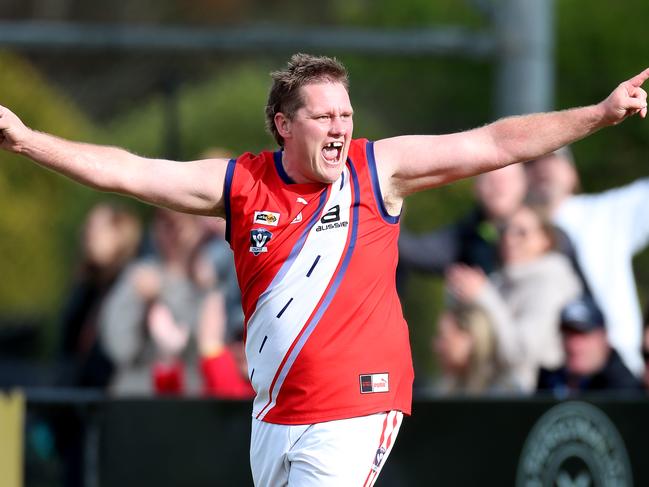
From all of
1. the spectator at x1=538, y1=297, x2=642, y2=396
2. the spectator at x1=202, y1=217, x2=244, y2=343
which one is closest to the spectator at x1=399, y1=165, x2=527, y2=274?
the spectator at x1=538, y1=297, x2=642, y2=396

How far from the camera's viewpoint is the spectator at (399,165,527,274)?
30.5ft

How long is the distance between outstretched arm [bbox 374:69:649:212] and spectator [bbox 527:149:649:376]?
3408 millimetres

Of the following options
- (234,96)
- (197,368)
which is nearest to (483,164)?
(197,368)

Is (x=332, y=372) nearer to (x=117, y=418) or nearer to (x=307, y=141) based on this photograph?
(x=307, y=141)

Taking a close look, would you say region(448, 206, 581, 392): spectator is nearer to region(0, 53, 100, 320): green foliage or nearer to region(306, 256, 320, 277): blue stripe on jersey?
region(306, 256, 320, 277): blue stripe on jersey

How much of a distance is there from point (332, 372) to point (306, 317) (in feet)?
0.84

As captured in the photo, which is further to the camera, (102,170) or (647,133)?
(647,133)

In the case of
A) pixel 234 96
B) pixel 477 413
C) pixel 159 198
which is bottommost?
pixel 477 413

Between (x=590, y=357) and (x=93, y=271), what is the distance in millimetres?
4340

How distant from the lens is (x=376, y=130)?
21109mm

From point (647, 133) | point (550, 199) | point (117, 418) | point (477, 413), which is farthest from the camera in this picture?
point (647, 133)

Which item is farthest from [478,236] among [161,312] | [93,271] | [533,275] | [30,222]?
[30,222]

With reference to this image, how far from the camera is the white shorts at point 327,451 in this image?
5.54 meters

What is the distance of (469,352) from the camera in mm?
9094
